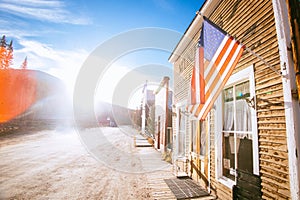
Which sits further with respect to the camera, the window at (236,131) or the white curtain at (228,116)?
the white curtain at (228,116)

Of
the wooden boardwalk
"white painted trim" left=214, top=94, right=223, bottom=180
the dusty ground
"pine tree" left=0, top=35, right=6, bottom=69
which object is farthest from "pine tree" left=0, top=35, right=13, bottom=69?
"white painted trim" left=214, top=94, right=223, bottom=180

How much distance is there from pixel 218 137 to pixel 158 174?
401 centimetres

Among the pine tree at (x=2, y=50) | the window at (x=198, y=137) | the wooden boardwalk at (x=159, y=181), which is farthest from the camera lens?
the pine tree at (x=2, y=50)

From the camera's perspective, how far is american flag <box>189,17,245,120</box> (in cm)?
315

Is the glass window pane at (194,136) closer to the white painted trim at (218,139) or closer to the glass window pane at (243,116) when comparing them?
the white painted trim at (218,139)

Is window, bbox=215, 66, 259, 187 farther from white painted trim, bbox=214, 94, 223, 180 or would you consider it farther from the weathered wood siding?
the weathered wood siding

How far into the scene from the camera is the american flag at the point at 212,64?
315 cm

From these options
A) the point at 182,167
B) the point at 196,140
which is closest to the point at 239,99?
the point at 196,140

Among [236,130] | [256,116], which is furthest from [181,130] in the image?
[256,116]

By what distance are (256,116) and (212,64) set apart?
1.45 metres

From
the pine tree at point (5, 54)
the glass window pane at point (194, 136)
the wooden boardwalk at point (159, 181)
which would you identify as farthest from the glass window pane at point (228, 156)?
the pine tree at point (5, 54)

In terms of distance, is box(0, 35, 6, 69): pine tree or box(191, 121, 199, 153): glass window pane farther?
box(0, 35, 6, 69): pine tree

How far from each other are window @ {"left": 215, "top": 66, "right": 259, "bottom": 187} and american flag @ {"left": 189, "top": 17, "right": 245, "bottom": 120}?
814 millimetres

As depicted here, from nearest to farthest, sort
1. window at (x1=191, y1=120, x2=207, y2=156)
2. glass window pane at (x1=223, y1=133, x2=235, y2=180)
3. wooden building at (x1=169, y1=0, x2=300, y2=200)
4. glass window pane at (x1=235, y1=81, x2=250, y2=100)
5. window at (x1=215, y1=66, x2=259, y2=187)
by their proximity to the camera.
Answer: wooden building at (x1=169, y1=0, x2=300, y2=200) → window at (x1=215, y1=66, x2=259, y2=187) → glass window pane at (x1=235, y1=81, x2=250, y2=100) → glass window pane at (x1=223, y1=133, x2=235, y2=180) → window at (x1=191, y1=120, x2=207, y2=156)
